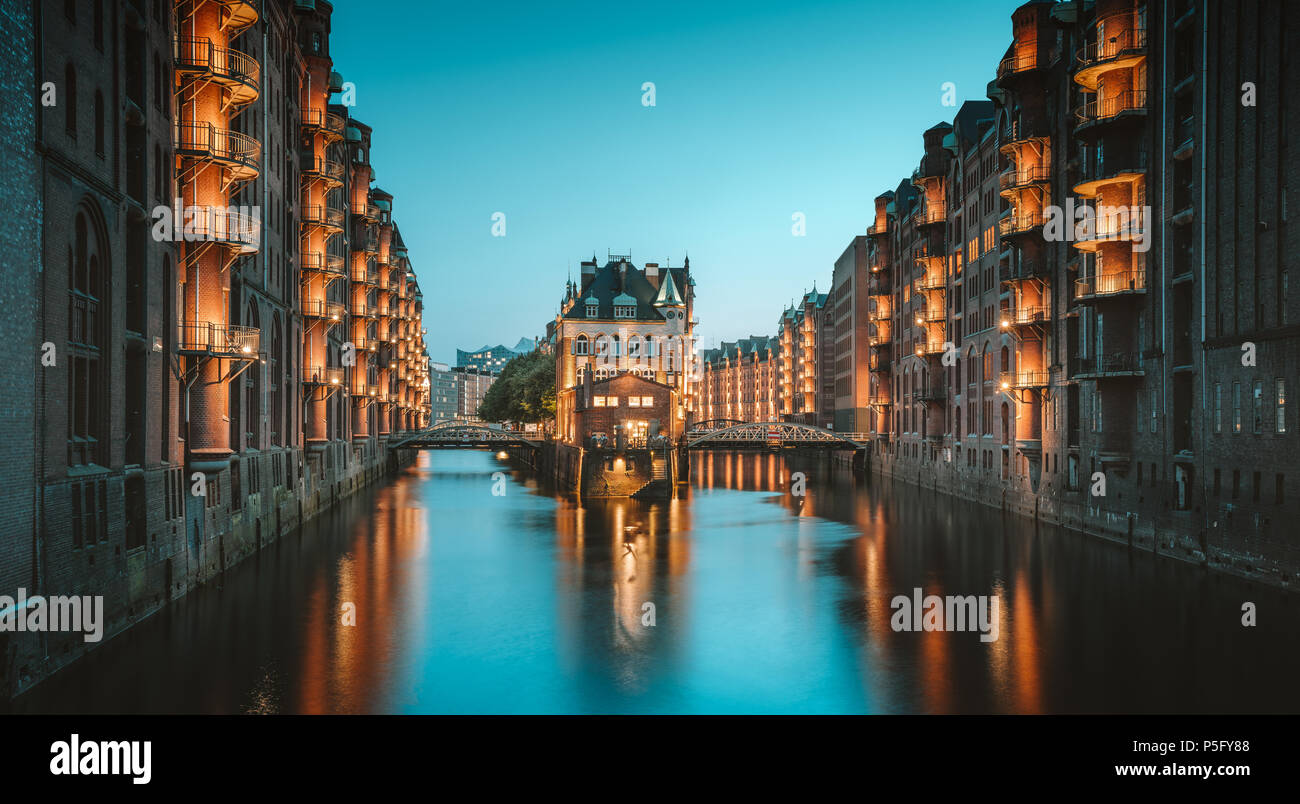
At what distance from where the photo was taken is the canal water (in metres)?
20.8

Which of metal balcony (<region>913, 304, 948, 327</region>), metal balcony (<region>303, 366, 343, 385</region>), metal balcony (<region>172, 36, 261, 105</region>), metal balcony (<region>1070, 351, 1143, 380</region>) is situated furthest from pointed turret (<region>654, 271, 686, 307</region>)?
metal balcony (<region>172, 36, 261, 105</region>)

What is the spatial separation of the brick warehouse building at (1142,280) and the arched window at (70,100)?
104ft

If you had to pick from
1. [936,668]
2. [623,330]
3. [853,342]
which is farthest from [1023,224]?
[853,342]

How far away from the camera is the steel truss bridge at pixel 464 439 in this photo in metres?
89.4

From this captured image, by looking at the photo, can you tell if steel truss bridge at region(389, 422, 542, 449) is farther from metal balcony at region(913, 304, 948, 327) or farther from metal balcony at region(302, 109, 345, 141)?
metal balcony at region(913, 304, 948, 327)

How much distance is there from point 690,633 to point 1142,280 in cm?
2423

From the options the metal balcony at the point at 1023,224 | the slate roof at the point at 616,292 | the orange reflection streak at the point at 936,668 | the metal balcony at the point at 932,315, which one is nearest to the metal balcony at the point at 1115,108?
the metal balcony at the point at 1023,224

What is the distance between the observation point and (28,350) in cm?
1895

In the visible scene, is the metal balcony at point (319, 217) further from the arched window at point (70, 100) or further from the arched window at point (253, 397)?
the arched window at point (70, 100)

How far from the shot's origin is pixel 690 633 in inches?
1080

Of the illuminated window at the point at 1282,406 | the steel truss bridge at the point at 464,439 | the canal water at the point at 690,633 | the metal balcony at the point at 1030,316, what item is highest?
the metal balcony at the point at 1030,316

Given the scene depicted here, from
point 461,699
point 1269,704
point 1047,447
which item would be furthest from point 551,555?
point 1269,704

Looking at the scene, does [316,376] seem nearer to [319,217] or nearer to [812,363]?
[319,217]

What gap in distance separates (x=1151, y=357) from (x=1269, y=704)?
21.2m
